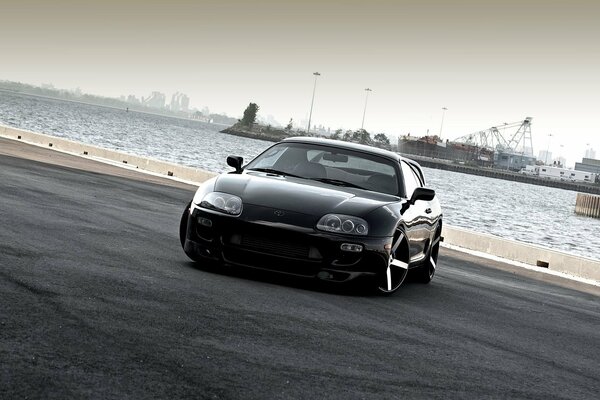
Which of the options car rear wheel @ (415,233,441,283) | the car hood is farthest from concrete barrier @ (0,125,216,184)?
the car hood

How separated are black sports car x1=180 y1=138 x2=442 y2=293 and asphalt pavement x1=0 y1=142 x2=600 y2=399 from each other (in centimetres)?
22

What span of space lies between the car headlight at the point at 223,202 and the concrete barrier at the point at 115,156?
53.7 ft

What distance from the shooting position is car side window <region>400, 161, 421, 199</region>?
9242 millimetres

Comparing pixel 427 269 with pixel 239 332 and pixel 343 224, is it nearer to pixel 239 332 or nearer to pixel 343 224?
pixel 343 224

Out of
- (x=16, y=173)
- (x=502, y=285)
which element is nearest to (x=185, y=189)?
(x=16, y=173)

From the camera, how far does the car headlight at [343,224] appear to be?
779cm

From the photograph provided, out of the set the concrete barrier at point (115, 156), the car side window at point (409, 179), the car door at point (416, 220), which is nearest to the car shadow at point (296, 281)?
the car door at point (416, 220)

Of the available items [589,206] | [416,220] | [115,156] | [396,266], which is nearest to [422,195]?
[416,220]

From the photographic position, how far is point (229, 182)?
8.30 metres

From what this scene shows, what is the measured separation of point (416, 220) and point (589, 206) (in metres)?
88.2

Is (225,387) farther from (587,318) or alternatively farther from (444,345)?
(587,318)

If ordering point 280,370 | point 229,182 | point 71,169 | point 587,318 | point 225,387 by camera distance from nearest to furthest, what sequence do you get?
point 225,387 < point 280,370 < point 229,182 < point 587,318 < point 71,169

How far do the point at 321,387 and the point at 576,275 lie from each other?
35.8ft

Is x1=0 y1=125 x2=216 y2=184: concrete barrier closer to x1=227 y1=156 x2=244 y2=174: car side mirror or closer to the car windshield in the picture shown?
the car windshield
